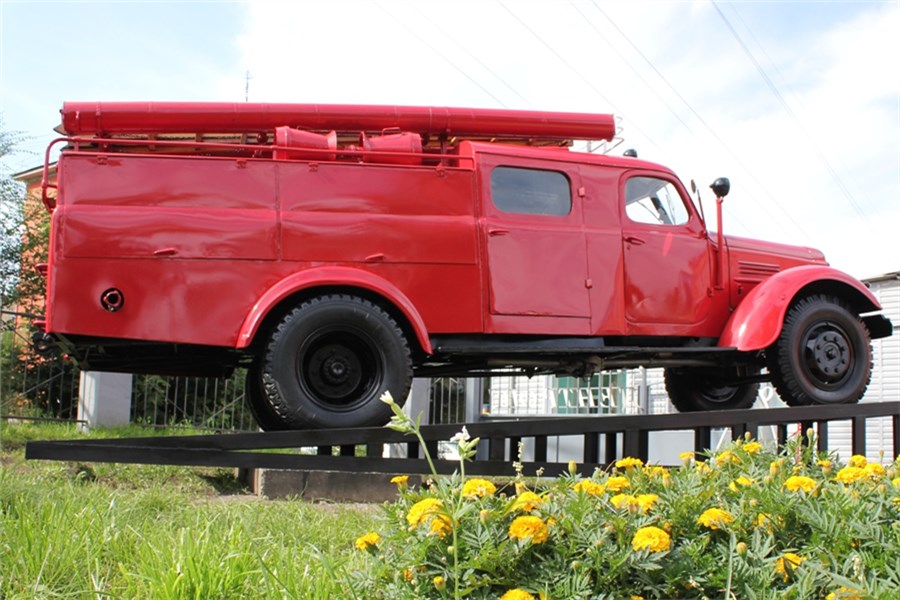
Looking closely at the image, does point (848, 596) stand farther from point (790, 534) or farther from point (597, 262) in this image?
point (597, 262)

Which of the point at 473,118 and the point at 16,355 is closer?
the point at 473,118

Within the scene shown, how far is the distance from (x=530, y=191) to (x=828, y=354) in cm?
240

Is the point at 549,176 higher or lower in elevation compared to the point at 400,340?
higher

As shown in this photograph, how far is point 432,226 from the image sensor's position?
5230mm

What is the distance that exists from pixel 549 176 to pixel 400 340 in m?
1.63

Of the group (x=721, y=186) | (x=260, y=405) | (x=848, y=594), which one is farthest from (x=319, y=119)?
(x=848, y=594)

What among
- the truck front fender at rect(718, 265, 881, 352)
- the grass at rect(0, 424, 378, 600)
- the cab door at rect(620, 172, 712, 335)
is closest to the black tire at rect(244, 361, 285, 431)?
the grass at rect(0, 424, 378, 600)

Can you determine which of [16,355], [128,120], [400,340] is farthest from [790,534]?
[16,355]

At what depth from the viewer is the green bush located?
200cm

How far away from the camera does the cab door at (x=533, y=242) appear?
5.35 metres

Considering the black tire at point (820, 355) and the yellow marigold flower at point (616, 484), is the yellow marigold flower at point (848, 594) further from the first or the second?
the black tire at point (820, 355)

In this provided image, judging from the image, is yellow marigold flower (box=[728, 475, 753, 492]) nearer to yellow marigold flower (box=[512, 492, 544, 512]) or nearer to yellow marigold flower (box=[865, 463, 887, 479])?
yellow marigold flower (box=[865, 463, 887, 479])

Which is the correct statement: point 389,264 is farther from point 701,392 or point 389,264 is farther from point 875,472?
point 701,392

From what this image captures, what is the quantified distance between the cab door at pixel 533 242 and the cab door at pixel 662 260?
16.2 inches
